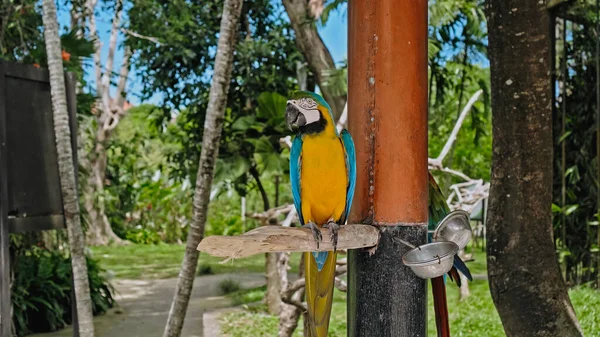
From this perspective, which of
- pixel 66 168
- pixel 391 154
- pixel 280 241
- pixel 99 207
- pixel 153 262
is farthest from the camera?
pixel 99 207

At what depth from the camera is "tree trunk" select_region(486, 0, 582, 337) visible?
8.38 feet

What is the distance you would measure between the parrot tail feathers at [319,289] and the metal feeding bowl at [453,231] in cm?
25

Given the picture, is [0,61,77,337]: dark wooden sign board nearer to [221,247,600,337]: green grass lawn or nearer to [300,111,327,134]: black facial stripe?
[221,247,600,337]: green grass lawn

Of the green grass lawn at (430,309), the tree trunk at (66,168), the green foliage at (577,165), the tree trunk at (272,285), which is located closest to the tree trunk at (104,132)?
the green grass lawn at (430,309)

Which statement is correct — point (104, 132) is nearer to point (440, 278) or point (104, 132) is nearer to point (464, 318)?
point (464, 318)

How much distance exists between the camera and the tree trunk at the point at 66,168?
3.38 m

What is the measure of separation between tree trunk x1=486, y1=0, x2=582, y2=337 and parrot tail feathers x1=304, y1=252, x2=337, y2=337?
1.19 meters

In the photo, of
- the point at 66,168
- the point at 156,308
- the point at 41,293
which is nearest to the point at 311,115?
the point at 66,168

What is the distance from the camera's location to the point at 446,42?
5738 mm

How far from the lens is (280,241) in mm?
1268

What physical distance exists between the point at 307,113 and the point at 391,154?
231 mm

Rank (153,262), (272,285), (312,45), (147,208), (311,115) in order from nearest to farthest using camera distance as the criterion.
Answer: (311,115) < (312,45) < (272,285) < (153,262) < (147,208)

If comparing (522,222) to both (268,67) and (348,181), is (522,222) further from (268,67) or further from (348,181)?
(268,67)

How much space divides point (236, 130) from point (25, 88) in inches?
111
